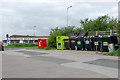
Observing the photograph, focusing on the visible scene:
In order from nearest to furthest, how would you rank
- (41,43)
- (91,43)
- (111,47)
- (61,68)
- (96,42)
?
1. (61,68)
2. (111,47)
3. (96,42)
4. (91,43)
5. (41,43)

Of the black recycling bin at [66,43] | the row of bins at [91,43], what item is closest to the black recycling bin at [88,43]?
the row of bins at [91,43]

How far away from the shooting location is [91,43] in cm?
1650

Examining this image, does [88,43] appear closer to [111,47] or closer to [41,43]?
[111,47]

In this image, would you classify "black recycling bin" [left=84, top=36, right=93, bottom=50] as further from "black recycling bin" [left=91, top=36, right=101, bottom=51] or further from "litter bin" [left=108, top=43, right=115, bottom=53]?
"litter bin" [left=108, top=43, right=115, bottom=53]

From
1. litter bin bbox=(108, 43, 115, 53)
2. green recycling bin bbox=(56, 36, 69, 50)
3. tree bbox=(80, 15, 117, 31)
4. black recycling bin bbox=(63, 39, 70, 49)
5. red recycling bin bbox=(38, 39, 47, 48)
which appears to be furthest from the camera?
tree bbox=(80, 15, 117, 31)

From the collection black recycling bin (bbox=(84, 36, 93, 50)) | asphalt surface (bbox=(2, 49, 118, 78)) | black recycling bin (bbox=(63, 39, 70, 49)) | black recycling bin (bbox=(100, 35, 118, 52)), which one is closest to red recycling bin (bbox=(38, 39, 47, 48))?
black recycling bin (bbox=(63, 39, 70, 49))

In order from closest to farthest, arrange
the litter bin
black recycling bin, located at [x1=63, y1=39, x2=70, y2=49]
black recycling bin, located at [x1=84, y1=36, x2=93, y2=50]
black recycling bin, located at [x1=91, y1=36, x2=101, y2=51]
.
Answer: the litter bin < black recycling bin, located at [x1=91, y1=36, x2=101, y2=51] < black recycling bin, located at [x1=84, y1=36, x2=93, y2=50] < black recycling bin, located at [x1=63, y1=39, x2=70, y2=49]

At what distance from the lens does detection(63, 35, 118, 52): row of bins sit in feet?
48.2

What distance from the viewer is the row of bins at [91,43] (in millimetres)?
14703

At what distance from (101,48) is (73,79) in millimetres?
10658

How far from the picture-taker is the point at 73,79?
5125 mm

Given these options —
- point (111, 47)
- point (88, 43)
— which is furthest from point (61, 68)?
point (88, 43)

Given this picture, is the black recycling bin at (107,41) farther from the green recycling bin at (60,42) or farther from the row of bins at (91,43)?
the green recycling bin at (60,42)

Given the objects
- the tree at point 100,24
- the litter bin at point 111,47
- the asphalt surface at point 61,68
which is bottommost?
the asphalt surface at point 61,68
